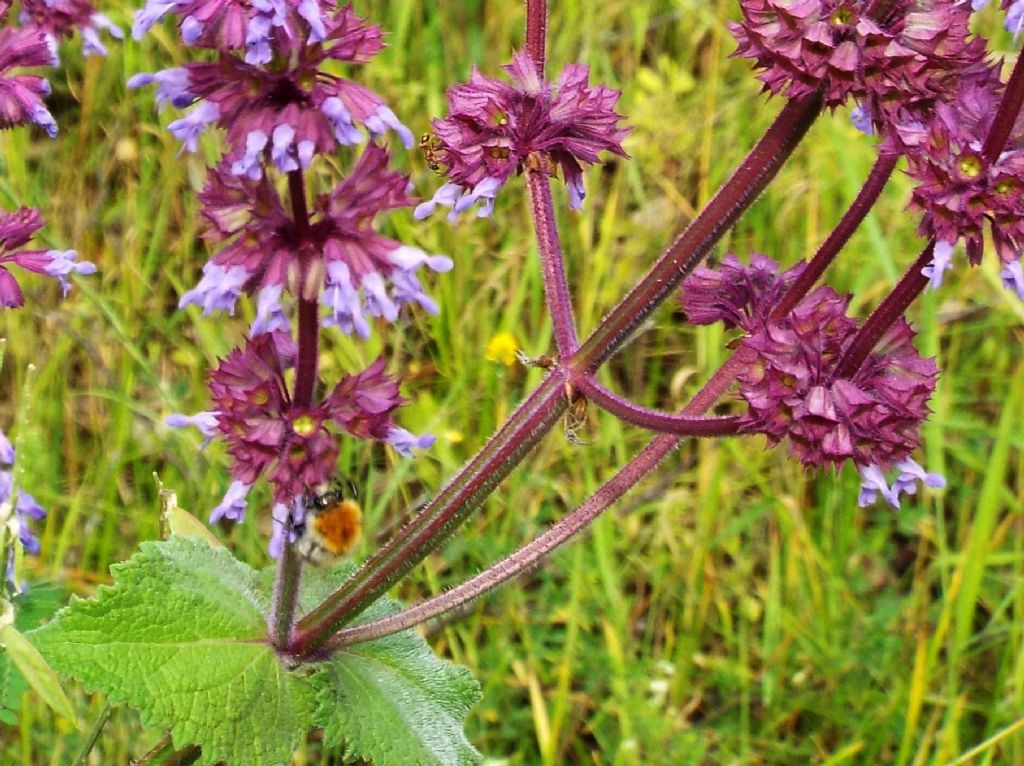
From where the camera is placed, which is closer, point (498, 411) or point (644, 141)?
point (498, 411)

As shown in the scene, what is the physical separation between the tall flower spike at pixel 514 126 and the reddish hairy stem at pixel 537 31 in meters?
0.04

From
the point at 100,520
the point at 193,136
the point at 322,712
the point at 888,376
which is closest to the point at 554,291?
the point at 888,376

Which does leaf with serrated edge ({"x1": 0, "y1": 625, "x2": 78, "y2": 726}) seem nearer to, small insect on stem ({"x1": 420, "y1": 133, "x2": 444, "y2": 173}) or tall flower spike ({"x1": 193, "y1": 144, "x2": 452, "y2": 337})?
tall flower spike ({"x1": 193, "y1": 144, "x2": 452, "y2": 337})

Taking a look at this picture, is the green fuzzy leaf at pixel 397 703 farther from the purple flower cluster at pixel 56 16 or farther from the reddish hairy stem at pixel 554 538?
the purple flower cluster at pixel 56 16

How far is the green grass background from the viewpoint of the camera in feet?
9.27

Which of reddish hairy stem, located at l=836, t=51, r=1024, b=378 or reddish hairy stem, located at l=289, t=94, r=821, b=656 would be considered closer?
reddish hairy stem, located at l=836, t=51, r=1024, b=378

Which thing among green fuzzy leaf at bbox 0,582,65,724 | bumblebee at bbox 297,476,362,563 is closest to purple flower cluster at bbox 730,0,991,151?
bumblebee at bbox 297,476,362,563

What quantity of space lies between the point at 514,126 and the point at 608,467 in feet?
5.31

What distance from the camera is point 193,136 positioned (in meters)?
1.51

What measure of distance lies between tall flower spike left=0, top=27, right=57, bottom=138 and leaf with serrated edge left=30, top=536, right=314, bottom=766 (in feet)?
2.33

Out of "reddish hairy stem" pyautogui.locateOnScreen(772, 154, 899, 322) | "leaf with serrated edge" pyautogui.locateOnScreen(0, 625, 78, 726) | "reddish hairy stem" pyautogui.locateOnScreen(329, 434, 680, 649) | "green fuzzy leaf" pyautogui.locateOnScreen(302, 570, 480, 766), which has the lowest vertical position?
"green fuzzy leaf" pyautogui.locateOnScreen(302, 570, 480, 766)

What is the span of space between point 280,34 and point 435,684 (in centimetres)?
116

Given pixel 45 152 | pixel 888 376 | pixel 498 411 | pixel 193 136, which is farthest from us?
pixel 45 152

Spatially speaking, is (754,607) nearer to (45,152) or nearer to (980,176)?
(980,176)
